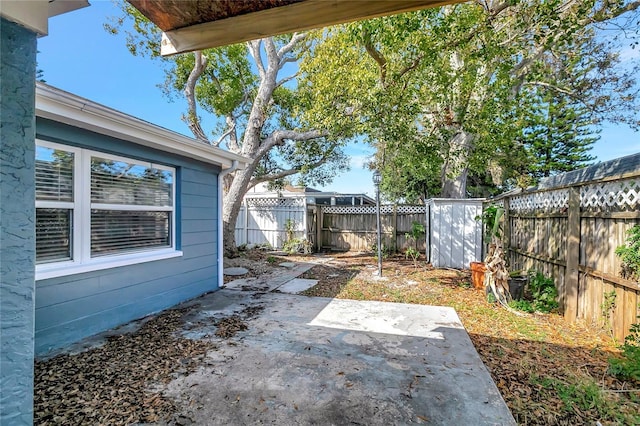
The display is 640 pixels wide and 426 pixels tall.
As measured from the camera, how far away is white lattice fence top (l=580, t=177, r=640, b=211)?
2930 mm

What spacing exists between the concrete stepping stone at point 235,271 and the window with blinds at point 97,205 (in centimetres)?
239

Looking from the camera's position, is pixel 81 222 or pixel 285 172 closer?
pixel 81 222

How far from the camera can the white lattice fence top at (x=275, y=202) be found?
10.5 m

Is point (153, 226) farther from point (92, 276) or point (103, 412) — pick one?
point (103, 412)

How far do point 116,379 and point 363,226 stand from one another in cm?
886

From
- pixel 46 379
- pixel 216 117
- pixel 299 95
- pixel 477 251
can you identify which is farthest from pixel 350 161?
pixel 46 379

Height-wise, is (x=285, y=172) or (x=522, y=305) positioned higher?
(x=285, y=172)

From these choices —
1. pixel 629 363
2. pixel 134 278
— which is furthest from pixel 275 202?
pixel 629 363

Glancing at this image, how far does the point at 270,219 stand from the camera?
11.0 metres

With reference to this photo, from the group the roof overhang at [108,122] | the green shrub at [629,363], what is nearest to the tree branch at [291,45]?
the roof overhang at [108,122]

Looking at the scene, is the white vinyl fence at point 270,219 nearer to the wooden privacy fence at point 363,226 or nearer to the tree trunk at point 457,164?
the wooden privacy fence at point 363,226

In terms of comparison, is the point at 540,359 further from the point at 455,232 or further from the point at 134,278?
the point at 455,232

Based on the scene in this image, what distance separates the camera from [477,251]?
7.25 m

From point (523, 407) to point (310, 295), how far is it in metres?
3.37
